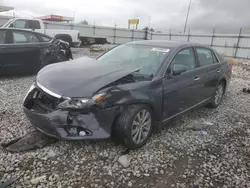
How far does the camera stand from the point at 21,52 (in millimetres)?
5934

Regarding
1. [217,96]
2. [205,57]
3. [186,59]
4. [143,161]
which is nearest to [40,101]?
[143,161]

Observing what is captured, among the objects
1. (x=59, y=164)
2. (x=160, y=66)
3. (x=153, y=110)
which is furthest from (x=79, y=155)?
(x=160, y=66)

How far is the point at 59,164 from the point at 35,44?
4835mm

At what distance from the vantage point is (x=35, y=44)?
6234 millimetres

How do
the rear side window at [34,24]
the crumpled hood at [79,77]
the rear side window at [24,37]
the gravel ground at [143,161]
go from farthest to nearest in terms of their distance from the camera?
the rear side window at [34,24] < the rear side window at [24,37] < the crumpled hood at [79,77] < the gravel ground at [143,161]

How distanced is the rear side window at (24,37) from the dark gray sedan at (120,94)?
11.5 feet

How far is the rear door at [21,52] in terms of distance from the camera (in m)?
5.73

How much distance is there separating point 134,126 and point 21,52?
4741mm

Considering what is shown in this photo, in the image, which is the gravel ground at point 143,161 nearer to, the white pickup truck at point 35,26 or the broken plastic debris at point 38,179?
the broken plastic debris at point 38,179

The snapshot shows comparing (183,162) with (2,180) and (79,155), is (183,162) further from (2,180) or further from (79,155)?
(2,180)

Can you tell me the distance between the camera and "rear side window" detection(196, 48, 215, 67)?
4.01m

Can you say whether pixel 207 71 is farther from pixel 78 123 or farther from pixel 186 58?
pixel 78 123

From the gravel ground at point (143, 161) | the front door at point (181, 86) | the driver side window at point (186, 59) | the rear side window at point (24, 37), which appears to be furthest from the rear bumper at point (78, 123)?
the rear side window at point (24, 37)

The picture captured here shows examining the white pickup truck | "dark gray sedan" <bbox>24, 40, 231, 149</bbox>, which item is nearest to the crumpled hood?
"dark gray sedan" <bbox>24, 40, 231, 149</bbox>
